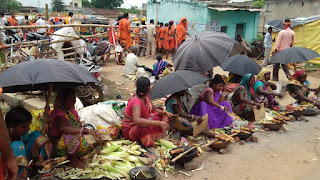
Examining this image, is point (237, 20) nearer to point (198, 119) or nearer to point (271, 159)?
point (198, 119)

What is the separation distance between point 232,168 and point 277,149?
3.81ft

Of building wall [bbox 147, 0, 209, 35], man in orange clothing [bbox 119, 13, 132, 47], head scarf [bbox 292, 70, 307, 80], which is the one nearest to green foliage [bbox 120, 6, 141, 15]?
building wall [bbox 147, 0, 209, 35]

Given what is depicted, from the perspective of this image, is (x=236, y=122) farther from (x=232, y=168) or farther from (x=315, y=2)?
(x=315, y=2)

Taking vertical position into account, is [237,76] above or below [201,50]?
below

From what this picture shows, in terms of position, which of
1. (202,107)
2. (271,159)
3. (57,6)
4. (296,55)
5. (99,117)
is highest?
(57,6)

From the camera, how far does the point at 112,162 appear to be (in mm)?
3742

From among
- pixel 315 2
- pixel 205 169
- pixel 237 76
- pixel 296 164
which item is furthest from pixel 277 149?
pixel 315 2

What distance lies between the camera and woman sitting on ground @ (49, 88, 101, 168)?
343cm

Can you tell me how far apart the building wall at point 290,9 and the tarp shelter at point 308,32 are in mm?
3771

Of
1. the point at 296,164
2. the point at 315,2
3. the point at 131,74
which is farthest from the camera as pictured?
the point at 315,2

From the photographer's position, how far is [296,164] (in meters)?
4.02

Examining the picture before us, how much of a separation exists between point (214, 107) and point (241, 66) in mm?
2013

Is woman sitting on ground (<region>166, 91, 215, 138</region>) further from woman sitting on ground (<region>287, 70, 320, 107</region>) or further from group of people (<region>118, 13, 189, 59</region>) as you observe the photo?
group of people (<region>118, 13, 189, 59</region>)

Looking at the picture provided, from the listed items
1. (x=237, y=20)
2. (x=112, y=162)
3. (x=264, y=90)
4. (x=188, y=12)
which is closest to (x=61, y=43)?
(x=112, y=162)
